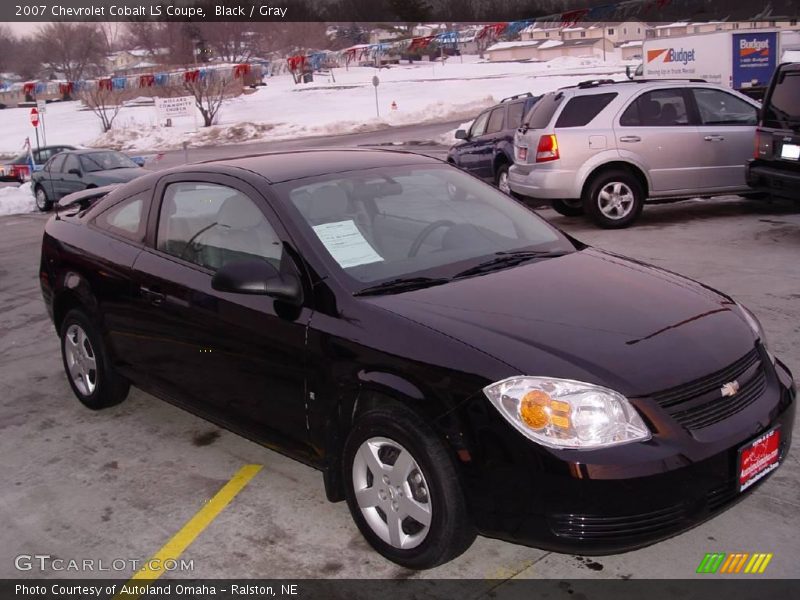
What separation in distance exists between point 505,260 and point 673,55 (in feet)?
78.5

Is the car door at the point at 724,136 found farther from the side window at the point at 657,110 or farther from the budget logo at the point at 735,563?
the budget logo at the point at 735,563

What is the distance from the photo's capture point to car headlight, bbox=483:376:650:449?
9.27 feet

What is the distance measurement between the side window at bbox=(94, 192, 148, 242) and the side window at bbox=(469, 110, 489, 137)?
1062 cm

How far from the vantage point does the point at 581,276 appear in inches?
149

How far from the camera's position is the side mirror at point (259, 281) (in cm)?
347

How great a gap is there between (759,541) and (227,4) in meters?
61.1

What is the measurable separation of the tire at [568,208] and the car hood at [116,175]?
9.44m

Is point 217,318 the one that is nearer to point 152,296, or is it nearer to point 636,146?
point 152,296

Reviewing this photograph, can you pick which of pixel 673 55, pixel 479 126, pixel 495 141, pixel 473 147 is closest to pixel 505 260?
pixel 495 141

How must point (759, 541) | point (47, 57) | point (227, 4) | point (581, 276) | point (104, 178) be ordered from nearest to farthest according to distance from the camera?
point (759, 541), point (581, 276), point (104, 178), point (227, 4), point (47, 57)

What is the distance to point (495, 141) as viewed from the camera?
45.1 feet

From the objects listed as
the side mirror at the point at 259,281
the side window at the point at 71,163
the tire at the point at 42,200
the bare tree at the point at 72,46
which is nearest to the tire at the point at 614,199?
the side mirror at the point at 259,281
